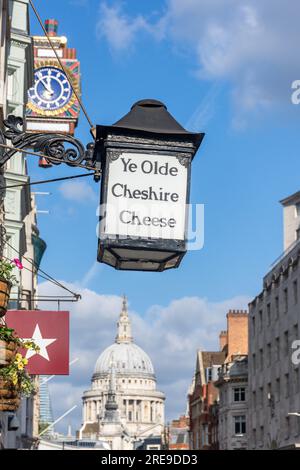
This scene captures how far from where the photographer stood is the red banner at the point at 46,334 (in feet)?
65.4

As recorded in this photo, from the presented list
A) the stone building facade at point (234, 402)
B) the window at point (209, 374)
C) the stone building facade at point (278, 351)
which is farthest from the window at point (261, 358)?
the window at point (209, 374)

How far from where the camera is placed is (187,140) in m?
7.90

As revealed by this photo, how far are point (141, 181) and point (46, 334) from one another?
12724 millimetres

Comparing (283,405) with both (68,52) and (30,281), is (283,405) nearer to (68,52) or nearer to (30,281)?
(30,281)

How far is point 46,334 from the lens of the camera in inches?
797

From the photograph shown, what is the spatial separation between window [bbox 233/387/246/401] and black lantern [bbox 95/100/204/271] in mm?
93751

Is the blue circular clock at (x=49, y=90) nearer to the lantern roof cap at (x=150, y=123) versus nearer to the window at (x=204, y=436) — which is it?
the lantern roof cap at (x=150, y=123)

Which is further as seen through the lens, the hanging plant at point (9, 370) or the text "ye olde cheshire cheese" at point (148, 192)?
the hanging plant at point (9, 370)

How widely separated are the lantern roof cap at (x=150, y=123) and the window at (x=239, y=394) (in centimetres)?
9378

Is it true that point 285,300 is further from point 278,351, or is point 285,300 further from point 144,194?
point 144,194

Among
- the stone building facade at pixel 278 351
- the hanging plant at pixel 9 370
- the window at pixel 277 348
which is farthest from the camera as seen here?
the window at pixel 277 348

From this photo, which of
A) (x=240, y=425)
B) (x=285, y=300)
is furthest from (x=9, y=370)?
(x=240, y=425)

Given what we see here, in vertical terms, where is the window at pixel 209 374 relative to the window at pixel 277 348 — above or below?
above
